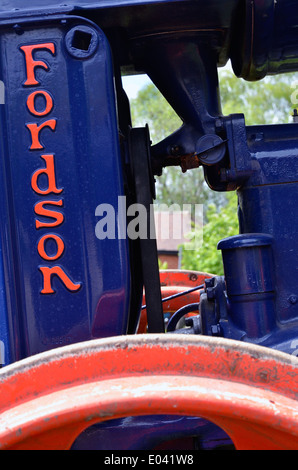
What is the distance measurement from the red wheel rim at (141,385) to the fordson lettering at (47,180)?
1.07 ft

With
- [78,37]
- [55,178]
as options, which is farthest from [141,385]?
[78,37]

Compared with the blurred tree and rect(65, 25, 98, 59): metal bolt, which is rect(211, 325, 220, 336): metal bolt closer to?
rect(65, 25, 98, 59): metal bolt

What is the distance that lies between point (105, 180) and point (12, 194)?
0.25 m

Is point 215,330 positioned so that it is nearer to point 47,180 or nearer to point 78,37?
point 47,180

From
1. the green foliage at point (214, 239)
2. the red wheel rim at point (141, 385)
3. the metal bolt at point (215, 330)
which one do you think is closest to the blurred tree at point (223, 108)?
the green foliage at point (214, 239)

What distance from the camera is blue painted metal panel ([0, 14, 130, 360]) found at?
1.47 m

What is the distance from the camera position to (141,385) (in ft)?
3.59

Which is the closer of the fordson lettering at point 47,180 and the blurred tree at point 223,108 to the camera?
the fordson lettering at point 47,180

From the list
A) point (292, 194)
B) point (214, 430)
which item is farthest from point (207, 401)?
point (292, 194)

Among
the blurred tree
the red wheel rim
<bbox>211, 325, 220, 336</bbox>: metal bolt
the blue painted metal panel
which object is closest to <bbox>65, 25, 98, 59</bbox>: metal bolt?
the blue painted metal panel

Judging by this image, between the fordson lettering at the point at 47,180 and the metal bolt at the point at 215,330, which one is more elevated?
the fordson lettering at the point at 47,180

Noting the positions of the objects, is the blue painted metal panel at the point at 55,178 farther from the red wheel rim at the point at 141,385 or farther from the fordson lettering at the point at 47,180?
the red wheel rim at the point at 141,385

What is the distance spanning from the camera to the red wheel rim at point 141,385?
3.52 feet

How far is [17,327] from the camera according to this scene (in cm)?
149
